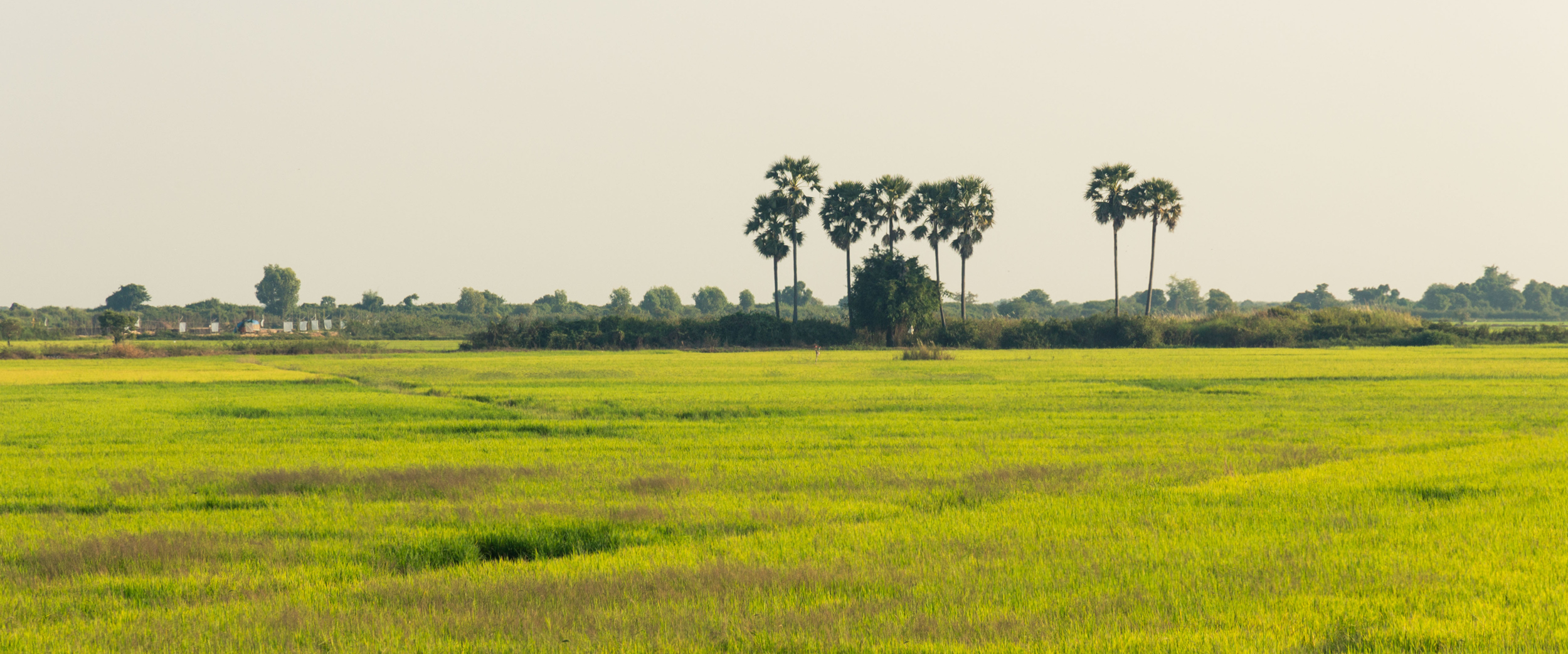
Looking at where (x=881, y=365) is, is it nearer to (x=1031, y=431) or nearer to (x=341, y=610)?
(x=1031, y=431)

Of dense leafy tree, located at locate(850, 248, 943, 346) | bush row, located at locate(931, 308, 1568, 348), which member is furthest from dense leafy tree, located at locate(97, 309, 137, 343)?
bush row, located at locate(931, 308, 1568, 348)

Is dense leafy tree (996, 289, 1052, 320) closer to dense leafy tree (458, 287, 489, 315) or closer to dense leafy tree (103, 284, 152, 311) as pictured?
dense leafy tree (458, 287, 489, 315)

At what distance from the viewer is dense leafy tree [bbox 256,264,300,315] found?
192m

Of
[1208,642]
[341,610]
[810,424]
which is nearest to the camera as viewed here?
[1208,642]

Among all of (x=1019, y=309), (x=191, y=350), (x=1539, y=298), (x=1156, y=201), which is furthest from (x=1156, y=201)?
(x=1539, y=298)

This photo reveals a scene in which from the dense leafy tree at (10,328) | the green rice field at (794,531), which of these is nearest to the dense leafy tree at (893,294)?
the green rice field at (794,531)

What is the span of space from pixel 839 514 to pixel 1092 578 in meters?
3.18

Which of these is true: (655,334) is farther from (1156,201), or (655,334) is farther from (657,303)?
(657,303)

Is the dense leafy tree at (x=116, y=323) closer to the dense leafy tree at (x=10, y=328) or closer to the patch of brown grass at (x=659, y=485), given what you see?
the dense leafy tree at (x=10, y=328)

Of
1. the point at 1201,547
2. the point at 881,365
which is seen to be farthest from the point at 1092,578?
the point at 881,365

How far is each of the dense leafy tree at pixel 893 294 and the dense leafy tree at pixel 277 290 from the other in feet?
491

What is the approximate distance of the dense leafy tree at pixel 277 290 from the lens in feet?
631

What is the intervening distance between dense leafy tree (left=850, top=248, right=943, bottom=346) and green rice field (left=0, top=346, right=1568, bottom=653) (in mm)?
51699

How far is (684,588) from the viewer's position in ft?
24.3
